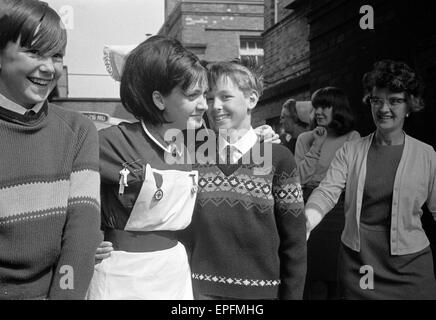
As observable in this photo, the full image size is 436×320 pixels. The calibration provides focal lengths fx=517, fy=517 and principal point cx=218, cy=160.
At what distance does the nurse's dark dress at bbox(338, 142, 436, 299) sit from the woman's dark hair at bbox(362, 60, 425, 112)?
28cm

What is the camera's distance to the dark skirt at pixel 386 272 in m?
Answer: 2.23

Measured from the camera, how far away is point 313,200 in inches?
94.0

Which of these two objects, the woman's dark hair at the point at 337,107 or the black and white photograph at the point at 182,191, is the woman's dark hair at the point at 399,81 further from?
the woman's dark hair at the point at 337,107

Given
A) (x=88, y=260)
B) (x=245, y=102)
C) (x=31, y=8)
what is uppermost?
(x=31, y=8)

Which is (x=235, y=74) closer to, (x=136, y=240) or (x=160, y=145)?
(x=160, y=145)

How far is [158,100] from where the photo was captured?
5.81ft

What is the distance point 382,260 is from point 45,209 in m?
1.46

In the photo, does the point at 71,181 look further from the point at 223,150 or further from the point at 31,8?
the point at 223,150

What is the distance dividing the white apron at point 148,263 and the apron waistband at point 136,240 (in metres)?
0.02

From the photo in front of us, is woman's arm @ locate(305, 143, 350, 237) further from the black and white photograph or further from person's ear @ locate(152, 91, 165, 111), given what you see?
person's ear @ locate(152, 91, 165, 111)

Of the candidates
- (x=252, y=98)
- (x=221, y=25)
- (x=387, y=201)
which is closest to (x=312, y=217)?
(x=387, y=201)

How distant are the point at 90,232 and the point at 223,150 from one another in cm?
66

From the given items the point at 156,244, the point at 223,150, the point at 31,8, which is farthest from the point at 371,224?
the point at 31,8

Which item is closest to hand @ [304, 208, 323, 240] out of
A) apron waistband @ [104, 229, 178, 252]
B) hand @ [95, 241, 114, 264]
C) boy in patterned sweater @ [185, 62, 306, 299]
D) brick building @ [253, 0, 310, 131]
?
boy in patterned sweater @ [185, 62, 306, 299]
